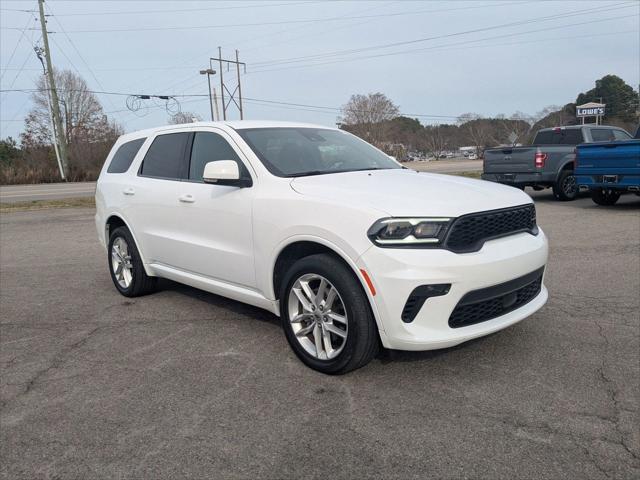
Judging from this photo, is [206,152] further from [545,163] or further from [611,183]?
[545,163]

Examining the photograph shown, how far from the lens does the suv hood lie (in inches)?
125

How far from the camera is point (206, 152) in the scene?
15.0ft

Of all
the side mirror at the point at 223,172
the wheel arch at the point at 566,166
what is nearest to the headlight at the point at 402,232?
the side mirror at the point at 223,172

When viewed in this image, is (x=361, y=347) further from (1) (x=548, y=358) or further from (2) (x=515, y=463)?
(1) (x=548, y=358)

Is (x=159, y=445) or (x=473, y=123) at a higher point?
(x=473, y=123)

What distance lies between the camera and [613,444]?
2629 mm

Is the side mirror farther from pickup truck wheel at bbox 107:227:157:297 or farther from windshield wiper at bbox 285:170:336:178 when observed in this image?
pickup truck wheel at bbox 107:227:157:297

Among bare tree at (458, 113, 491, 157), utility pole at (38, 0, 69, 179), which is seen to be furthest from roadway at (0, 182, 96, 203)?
bare tree at (458, 113, 491, 157)

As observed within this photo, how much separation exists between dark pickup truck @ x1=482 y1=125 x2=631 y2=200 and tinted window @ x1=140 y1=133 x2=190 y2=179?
32.7ft

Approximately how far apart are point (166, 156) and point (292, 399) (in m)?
2.89

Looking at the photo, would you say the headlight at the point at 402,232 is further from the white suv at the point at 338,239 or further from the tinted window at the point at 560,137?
the tinted window at the point at 560,137

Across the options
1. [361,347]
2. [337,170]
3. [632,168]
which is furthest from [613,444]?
[632,168]

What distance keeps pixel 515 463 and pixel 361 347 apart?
1.09m

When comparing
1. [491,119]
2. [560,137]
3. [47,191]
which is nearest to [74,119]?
[47,191]
